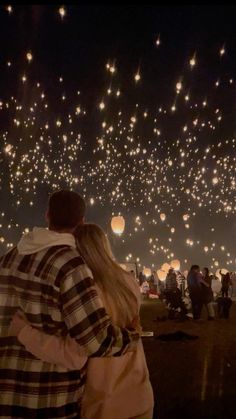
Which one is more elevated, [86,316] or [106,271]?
[106,271]

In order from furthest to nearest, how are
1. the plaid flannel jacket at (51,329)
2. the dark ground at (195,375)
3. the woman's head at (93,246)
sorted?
the dark ground at (195,375) → the woman's head at (93,246) → the plaid flannel jacket at (51,329)

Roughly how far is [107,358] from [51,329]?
0.32 metres

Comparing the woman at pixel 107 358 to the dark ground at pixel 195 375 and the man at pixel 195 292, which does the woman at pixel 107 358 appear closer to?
the dark ground at pixel 195 375

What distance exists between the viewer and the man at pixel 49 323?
73.0 inches

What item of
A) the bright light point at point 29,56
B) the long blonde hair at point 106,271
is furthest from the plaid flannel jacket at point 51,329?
the bright light point at point 29,56

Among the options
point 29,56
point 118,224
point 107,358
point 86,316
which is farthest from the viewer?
point 118,224

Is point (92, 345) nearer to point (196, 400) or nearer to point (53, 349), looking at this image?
point (53, 349)

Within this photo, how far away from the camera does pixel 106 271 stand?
7.03 feet

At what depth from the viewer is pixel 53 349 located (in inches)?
72.8

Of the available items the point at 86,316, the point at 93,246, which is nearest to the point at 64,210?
the point at 93,246

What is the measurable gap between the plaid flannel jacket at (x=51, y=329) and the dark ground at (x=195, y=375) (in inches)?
104

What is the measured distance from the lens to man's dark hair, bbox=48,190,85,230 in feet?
7.24

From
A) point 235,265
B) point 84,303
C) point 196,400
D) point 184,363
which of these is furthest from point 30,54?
point 235,265

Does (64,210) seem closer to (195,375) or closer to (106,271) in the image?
(106,271)
